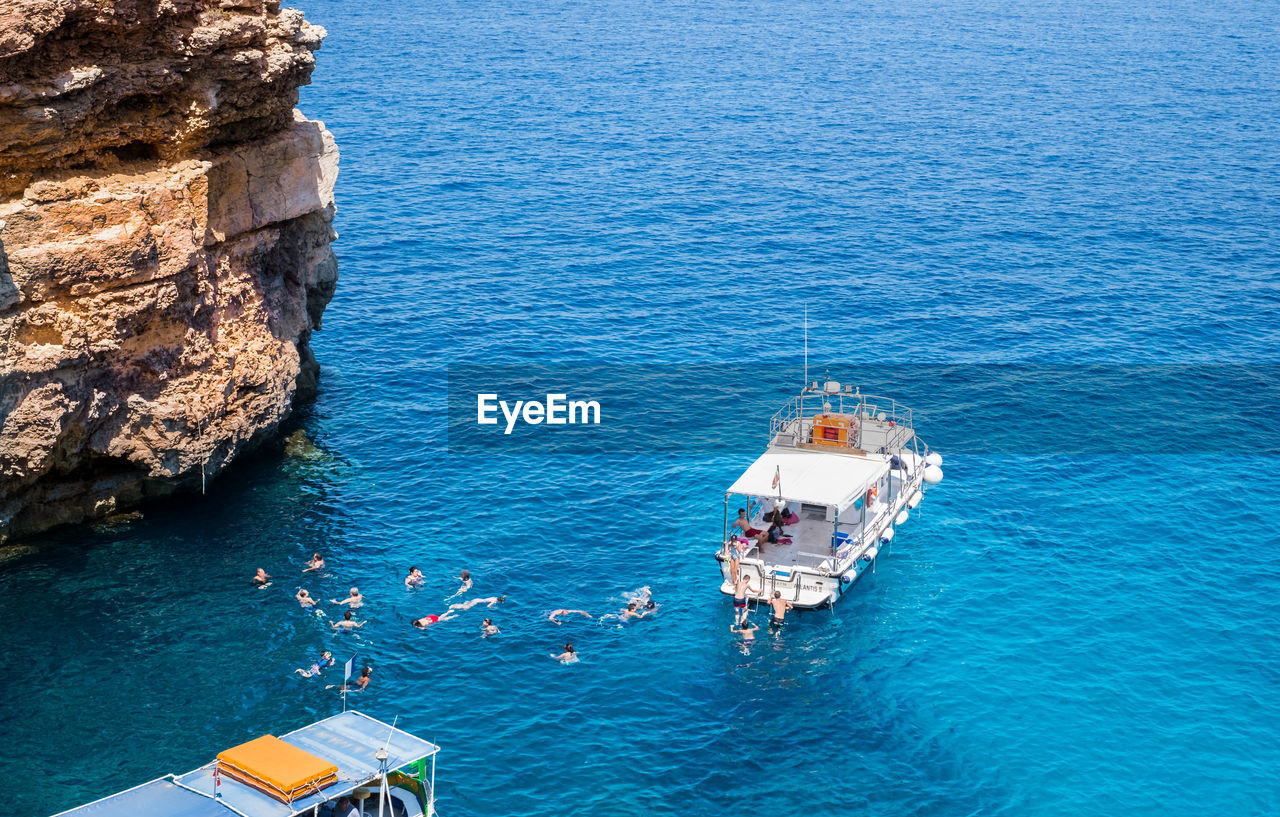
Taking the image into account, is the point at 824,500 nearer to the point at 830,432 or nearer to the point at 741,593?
the point at 741,593

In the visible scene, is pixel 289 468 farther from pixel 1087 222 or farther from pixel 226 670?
pixel 1087 222

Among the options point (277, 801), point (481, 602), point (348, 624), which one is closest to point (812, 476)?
point (481, 602)

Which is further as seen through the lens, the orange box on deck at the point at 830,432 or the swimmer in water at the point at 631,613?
the orange box on deck at the point at 830,432

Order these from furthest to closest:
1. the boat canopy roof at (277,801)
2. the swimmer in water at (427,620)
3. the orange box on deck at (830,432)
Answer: the orange box on deck at (830,432)
the swimmer in water at (427,620)
the boat canopy roof at (277,801)

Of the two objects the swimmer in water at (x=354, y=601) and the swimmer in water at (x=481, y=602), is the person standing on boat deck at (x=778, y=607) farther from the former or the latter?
the swimmer in water at (x=354, y=601)

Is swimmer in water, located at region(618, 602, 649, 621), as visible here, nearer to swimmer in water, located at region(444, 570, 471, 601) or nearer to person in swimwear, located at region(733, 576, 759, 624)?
person in swimwear, located at region(733, 576, 759, 624)

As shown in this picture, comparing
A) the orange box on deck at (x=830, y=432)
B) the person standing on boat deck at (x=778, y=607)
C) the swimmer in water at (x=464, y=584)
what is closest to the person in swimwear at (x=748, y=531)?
the person standing on boat deck at (x=778, y=607)

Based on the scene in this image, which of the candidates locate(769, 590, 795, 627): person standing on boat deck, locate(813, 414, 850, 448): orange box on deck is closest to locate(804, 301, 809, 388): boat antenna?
locate(813, 414, 850, 448): orange box on deck

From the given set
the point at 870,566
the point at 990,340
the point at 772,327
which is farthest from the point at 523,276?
the point at 870,566
